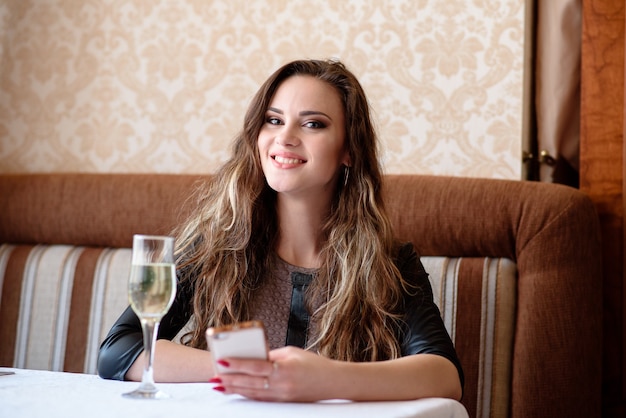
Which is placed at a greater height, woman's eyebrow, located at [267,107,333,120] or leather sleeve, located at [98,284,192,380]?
woman's eyebrow, located at [267,107,333,120]

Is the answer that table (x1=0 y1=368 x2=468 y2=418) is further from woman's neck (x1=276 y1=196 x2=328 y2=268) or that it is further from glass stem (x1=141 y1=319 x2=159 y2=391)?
woman's neck (x1=276 y1=196 x2=328 y2=268)

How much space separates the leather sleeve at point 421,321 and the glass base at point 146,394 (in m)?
0.61

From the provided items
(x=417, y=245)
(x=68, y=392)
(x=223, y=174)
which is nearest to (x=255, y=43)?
(x=223, y=174)

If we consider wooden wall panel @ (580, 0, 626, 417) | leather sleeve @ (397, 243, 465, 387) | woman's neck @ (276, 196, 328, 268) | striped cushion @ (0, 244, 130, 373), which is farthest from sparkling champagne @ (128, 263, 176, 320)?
wooden wall panel @ (580, 0, 626, 417)

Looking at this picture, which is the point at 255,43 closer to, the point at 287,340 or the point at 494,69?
the point at 494,69

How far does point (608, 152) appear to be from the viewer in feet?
7.09

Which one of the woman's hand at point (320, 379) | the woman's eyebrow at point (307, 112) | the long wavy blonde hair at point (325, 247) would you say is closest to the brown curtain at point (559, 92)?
the long wavy blonde hair at point (325, 247)

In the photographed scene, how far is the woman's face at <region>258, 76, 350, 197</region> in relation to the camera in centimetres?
186

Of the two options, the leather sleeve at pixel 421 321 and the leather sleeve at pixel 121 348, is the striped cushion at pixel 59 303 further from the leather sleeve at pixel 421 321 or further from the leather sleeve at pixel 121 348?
the leather sleeve at pixel 421 321

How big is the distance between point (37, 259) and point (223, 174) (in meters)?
0.81

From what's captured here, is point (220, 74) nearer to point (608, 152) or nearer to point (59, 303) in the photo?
→ point (59, 303)

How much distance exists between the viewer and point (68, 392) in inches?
47.9

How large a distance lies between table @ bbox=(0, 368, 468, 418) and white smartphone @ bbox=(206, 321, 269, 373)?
0.23 ft

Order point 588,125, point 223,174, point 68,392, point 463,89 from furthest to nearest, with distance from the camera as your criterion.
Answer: point 463,89 < point 588,125 < point 223,174 < point 68,392
